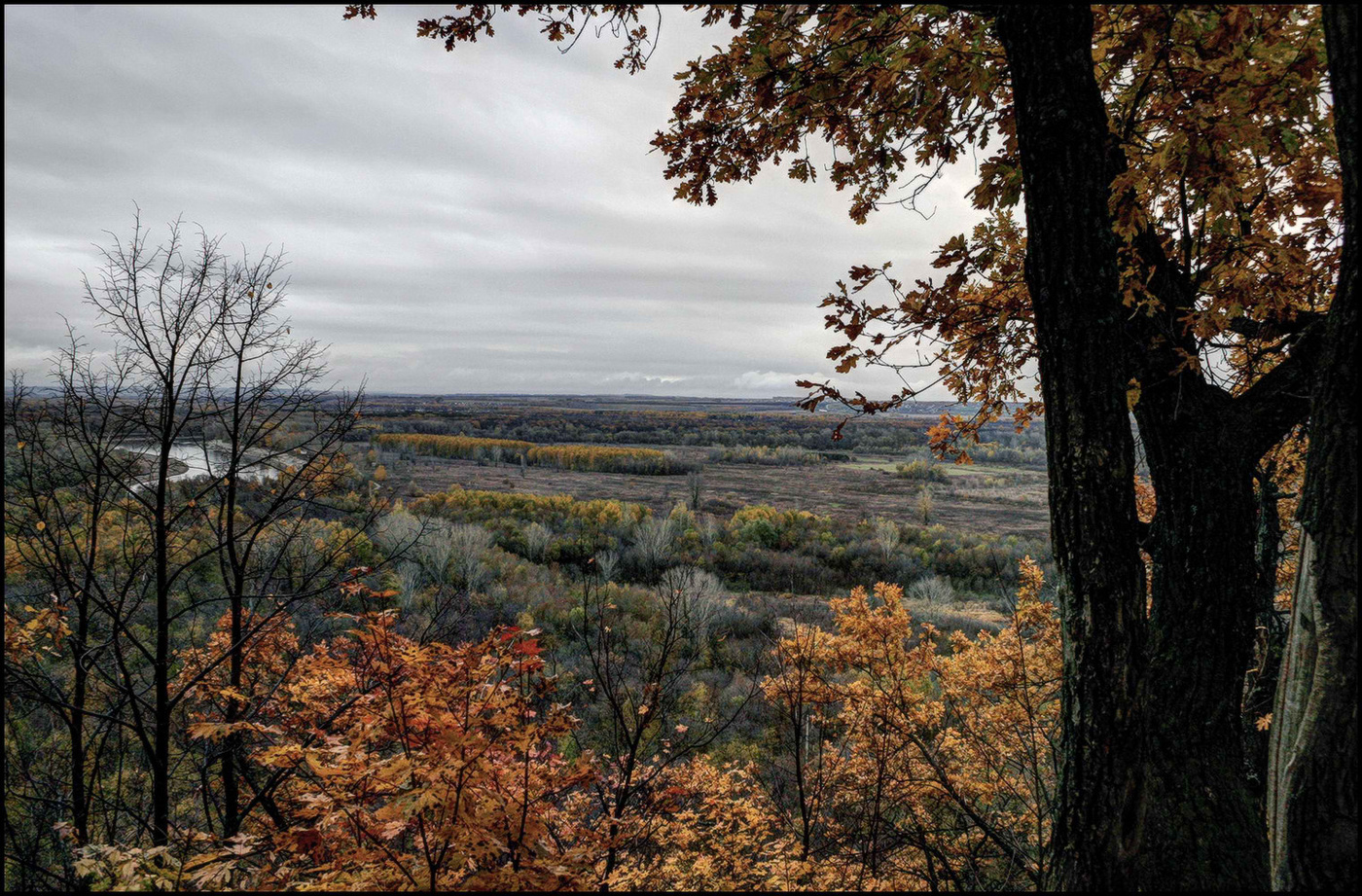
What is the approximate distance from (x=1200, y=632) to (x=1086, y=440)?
1.59m

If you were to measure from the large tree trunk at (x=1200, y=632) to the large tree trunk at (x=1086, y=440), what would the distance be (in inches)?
20.0

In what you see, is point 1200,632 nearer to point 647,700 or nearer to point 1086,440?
point 1086,440

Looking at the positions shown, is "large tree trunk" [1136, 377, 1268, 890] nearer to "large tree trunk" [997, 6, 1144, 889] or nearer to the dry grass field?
"large tree trunk" [997, 6, 1144, 889]

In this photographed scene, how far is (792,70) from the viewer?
304 cm

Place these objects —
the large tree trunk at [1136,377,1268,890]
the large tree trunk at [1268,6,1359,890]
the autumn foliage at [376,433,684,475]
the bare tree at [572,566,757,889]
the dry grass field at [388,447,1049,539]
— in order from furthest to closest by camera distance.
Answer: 1. the autumn foliage at [376,433,684,475]
2. the dry grass field at [388,447,1049,539]
3. the bare tree at [572,566,757,889]
4. the large tree trunk at [1136,377,1268,890]
5. the large tree trunk at [1268,6,1359,890]

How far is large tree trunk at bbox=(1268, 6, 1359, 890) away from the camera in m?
1.91

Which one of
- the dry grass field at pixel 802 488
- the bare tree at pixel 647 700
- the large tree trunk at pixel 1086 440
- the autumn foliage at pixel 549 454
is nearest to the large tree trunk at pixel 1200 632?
the large tree trunk at pixel 1086 440

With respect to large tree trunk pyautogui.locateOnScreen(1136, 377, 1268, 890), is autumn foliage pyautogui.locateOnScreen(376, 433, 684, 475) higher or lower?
lower

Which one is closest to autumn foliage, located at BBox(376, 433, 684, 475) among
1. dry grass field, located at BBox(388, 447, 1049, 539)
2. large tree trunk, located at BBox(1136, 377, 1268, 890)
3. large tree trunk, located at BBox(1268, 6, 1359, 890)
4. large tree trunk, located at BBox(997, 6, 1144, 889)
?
dry grass field, located at BBox(388, 447, 1049, 539)

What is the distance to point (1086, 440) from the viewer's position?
233 cm

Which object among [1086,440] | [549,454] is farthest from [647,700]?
[549,454]

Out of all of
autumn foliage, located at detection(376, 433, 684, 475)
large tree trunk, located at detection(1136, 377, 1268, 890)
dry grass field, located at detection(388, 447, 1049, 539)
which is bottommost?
dry grass field, located at detection(388, 447, 1049, 539)

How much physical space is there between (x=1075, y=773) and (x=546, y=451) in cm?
9487

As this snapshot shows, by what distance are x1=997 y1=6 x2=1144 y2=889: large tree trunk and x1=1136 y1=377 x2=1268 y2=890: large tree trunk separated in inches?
20.0
